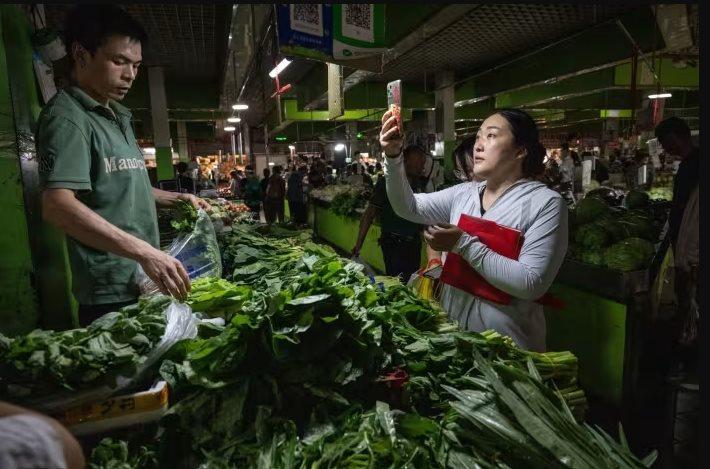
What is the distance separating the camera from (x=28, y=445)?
85cm

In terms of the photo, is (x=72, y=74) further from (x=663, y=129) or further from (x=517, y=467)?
(x=663, y=129)

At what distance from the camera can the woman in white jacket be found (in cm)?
231

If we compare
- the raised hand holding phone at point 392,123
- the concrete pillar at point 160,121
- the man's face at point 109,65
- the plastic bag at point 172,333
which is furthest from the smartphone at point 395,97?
the concrete pillar at point 160,121

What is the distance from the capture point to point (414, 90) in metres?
14.6

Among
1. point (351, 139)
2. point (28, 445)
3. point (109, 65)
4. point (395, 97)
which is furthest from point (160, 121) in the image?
point (351, 139)

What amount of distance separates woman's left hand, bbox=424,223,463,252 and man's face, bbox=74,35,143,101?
1633mm

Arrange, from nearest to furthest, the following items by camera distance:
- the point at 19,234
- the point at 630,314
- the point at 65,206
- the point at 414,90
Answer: the point at 65,206
the point at 19,234
the point at 630,314
the point at 414,90

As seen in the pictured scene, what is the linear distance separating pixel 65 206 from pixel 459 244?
68.9 inches

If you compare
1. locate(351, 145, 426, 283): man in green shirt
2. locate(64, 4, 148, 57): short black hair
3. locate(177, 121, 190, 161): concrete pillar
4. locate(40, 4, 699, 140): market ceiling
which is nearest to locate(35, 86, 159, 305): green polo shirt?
locate(64, 4, 148, 57): short black hair

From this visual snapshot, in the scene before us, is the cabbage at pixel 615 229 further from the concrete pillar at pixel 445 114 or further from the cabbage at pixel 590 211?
the concrete pillar at pixel 445 114

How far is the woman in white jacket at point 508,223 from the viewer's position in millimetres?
2307

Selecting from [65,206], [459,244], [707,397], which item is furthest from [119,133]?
[707,397]

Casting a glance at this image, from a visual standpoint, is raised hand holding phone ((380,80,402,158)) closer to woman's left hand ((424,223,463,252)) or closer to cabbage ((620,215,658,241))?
woman's left hand ((424,223,463,252))

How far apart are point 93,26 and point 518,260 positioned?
7.36 feet
